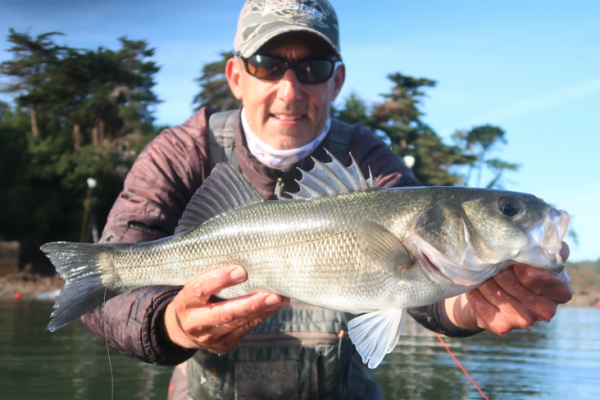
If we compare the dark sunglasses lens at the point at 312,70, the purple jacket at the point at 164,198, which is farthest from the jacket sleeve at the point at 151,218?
the dark sunglasses lens at the point at 312,70

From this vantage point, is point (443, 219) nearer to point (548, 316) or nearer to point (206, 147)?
point (548, 316)

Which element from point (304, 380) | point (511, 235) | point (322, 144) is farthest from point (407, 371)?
point (511, 235)

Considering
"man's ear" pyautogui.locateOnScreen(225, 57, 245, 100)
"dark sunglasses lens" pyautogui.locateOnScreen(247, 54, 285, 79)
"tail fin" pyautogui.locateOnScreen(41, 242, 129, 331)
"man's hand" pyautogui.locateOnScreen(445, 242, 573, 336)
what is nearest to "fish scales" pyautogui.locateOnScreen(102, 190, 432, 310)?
"tail fin" pyautogui.locateOnScreen(41, 242, 129, 331)

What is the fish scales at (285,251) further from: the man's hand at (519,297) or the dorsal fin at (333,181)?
the man's hand at (519,297)

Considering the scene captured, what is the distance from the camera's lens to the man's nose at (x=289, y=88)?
3613mm

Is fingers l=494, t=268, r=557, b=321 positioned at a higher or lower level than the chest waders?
higher

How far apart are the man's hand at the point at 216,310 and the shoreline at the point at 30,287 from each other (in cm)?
1839

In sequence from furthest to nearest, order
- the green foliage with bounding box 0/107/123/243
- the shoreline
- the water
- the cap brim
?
the green foliage with bounding box 0/107/123/243
the shoreline
the water
the cap brim

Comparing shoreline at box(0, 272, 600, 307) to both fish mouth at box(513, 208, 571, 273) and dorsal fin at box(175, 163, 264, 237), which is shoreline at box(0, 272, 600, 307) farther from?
fish mouth at box(513, 208, 571, 273)

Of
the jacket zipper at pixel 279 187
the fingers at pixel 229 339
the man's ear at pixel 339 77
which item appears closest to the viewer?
the fingers at pixel 229 339

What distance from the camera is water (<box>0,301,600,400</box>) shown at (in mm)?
5578

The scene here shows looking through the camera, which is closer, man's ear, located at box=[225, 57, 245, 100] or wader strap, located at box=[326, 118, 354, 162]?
wader strap, located at box=[326, 118, 354, 162]

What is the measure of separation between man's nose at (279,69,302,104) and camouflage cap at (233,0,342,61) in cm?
26

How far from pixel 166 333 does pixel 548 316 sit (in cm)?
198
